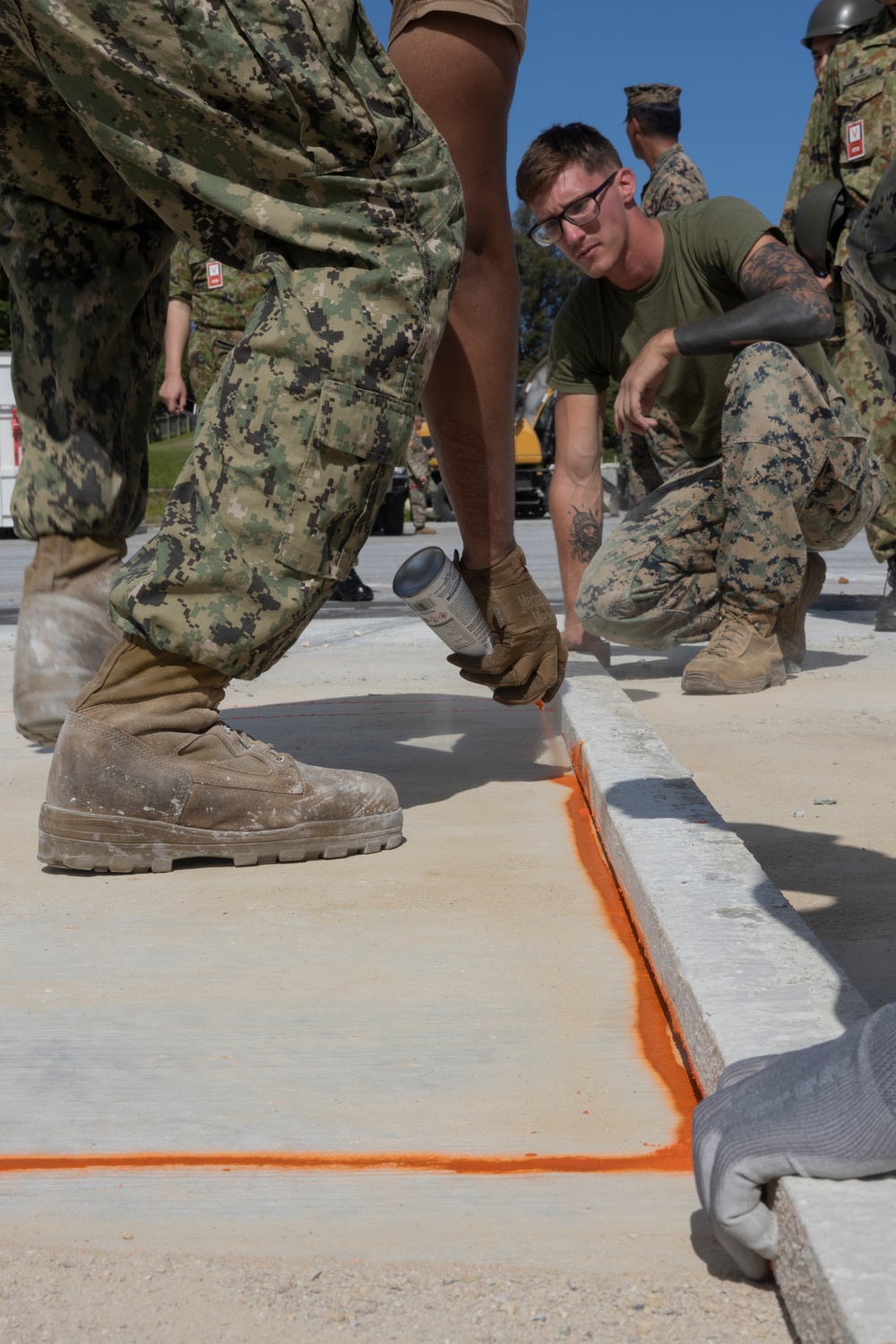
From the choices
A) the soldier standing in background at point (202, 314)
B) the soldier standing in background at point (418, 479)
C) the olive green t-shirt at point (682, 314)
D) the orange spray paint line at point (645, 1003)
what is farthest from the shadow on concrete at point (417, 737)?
the soldier standing in background at point (418, 479)

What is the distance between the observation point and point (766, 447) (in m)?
3.48

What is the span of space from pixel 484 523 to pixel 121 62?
0.89m

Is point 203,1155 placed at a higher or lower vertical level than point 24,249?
lower

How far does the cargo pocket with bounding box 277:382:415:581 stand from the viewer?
1.64 meters

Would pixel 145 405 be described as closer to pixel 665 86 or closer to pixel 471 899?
pixel 471 899

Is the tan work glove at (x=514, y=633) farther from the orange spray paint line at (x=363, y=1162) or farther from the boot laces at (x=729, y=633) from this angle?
the boot laces at (x=729, y=633)

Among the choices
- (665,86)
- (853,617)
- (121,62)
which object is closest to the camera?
(121,62)

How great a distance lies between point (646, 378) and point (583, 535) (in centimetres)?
66

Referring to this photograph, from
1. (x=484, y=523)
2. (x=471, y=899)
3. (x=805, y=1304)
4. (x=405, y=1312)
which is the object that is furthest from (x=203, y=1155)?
(x=484, y=523)

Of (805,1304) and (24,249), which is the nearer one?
(805,1304)

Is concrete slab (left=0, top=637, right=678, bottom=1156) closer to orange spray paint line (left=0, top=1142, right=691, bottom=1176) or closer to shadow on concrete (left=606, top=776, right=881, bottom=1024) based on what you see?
orange spray paint line (left=0, top=1142, right=691, bottom=1176)

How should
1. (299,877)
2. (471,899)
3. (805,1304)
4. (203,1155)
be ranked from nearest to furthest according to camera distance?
(805,1304) < (203,1155) < (471,899) < (299,877)

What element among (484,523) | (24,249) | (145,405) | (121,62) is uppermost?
(121,62)

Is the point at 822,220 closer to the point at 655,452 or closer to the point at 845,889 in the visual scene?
the point at 655,452
